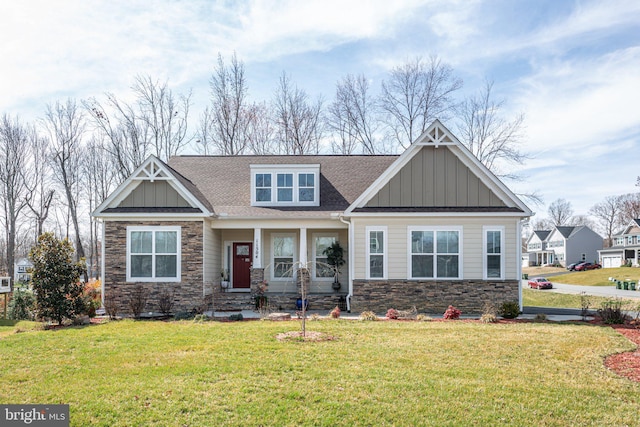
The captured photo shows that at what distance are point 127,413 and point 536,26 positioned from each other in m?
15.2

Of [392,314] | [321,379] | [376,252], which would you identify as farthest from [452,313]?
[321,379]

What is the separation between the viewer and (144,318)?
14.3 meters

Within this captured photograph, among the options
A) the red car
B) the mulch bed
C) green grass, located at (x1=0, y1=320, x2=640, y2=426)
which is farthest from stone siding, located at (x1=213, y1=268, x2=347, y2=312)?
the red car

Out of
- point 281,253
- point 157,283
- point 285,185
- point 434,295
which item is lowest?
point 434,295

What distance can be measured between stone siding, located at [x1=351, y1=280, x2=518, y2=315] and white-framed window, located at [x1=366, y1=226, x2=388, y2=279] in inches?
15.4

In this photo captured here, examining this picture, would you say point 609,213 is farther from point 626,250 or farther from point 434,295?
point 434,295

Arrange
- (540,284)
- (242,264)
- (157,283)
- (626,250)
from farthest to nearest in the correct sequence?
(626,250) → (540,284) → (242,264) → (157,283)

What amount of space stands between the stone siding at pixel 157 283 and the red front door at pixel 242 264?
3044 millimetres

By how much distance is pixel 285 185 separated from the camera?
18.2 m

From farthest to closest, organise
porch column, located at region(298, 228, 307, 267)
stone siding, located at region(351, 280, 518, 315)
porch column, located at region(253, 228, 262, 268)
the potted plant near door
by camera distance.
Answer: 1. the potted plant near door
2. porch column, located at region(253, 228, 262, 268)
3. porch column, located at region(298, 228, 307, 267)
4. stone siding, located at region(351, 280, 518, 315)

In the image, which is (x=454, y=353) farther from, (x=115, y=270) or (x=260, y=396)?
(x=115, y=270)

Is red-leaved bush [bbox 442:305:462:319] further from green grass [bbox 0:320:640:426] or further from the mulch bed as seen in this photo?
the mulch bed

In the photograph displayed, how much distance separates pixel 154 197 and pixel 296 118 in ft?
56.8

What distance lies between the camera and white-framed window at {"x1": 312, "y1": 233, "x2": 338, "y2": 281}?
18062 mm
